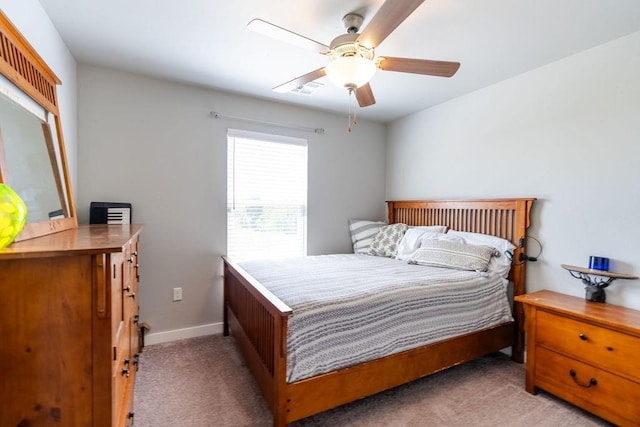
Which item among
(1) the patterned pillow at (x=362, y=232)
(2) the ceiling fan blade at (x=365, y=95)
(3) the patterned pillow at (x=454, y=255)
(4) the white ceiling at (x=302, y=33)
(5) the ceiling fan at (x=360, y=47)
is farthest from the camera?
(1) the patterned pillow at (x=362, y=232)

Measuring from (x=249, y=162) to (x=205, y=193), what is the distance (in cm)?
55

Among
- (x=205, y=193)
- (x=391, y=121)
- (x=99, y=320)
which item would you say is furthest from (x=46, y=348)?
(x=391, y=121)

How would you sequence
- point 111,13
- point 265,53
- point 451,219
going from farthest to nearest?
Result: 1. point 451,219
2. point 265,53
3. point 111,13

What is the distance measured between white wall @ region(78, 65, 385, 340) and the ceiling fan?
1.47 metres

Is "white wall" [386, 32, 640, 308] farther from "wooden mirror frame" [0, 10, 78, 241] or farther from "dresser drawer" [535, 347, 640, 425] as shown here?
"wooden mirror frame" [0, 10, 78, 241]

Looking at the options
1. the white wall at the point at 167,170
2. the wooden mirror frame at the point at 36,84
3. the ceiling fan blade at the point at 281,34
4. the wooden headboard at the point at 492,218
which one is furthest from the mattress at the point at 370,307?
the ceiling fan blade at the point at 281,34

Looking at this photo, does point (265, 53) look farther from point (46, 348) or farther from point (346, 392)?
point (346, 392)

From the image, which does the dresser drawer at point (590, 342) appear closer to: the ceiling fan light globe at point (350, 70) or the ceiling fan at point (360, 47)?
the ceiling fan at point (360, 47)

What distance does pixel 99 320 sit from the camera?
101 cm

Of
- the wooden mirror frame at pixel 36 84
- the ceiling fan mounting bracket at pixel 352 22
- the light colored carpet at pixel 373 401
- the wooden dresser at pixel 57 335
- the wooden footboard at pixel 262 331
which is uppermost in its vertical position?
the ceiling fan mounting bracket at pixel 352 22

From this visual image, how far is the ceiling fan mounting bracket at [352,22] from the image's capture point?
1752 millimetres

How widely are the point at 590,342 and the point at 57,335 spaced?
2.66m

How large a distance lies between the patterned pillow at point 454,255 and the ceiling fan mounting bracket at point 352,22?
73.6 inches

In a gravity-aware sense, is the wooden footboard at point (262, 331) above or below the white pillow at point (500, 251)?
below
